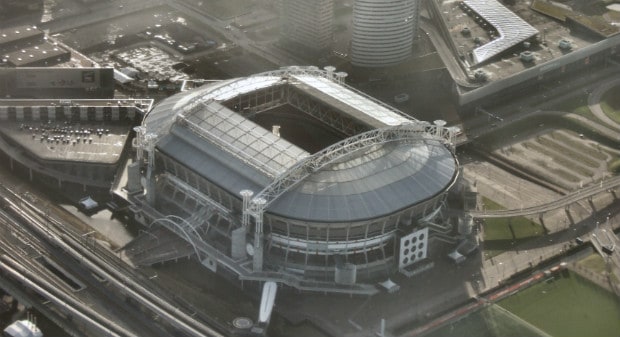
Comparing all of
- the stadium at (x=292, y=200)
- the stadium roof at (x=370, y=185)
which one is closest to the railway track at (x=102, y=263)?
the stadium at (x=292, y=200)

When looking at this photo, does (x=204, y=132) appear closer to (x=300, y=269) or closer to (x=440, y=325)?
(x=300, y=269)

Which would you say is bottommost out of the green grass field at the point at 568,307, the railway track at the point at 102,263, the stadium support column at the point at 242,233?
the railway track at the point at 102,263

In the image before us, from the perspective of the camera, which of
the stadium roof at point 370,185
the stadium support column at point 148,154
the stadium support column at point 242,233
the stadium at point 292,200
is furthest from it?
the stadium support column at point 148,154

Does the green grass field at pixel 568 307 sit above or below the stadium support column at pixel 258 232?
below

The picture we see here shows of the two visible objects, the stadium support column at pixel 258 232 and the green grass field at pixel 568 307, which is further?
the stadium support column at pixel 258 232

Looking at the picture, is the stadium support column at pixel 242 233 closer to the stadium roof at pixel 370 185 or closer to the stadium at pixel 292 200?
the stadium at pixel 292 200

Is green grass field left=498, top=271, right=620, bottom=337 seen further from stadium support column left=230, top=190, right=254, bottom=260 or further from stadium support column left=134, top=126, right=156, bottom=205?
stadium support column left=134, top=126, right=156, bottom=205

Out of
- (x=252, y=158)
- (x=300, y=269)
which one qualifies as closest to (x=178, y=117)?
(x=252, y=158)

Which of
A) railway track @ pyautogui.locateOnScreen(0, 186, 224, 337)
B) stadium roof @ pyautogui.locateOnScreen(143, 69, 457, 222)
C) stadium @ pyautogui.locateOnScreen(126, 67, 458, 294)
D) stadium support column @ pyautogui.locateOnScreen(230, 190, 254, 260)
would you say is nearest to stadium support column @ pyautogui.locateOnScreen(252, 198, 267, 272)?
stadium @ pyautogui.locateOnScreen(126, 67, 458, 294)
